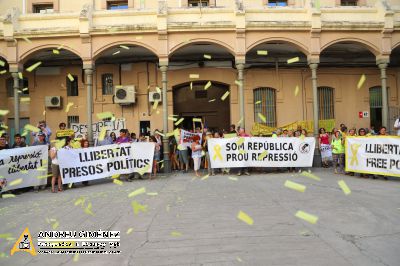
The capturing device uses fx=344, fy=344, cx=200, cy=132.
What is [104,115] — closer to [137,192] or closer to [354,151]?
[137,192]

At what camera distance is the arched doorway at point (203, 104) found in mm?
19047

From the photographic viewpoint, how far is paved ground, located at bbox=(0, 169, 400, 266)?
464 cm

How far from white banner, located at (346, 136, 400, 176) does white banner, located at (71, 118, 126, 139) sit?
11.2 meters

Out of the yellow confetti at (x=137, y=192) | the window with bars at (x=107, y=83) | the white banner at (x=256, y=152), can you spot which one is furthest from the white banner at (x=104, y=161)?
the window with bars at (x=107, y=83)

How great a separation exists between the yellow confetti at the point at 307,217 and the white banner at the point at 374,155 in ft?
20.4

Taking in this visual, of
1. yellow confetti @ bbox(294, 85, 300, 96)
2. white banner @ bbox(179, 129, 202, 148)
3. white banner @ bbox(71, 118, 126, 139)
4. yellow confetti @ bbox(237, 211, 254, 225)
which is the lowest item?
yellow confetti @ bbox(237, 211, 254, 225)

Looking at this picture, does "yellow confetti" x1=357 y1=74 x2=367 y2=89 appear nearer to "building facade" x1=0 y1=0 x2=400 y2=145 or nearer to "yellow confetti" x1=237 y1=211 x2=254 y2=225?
"building facade" x1=0 y1=0 x2=400 y2=145

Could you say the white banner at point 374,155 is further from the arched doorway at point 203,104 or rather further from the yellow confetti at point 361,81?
the arched doorway at point 203,104

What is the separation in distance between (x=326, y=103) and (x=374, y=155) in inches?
296

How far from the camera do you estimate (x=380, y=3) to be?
51.7 ft

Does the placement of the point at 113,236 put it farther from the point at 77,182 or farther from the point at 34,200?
the point at 77,182

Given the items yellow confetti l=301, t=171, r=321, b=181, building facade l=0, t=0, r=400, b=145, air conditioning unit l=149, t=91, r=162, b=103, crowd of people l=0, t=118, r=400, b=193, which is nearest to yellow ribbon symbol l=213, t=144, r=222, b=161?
crowd of people l=0, t=118, r=400, b=193

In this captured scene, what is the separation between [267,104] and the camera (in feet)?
61.4

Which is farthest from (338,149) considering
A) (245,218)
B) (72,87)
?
(72,87)
